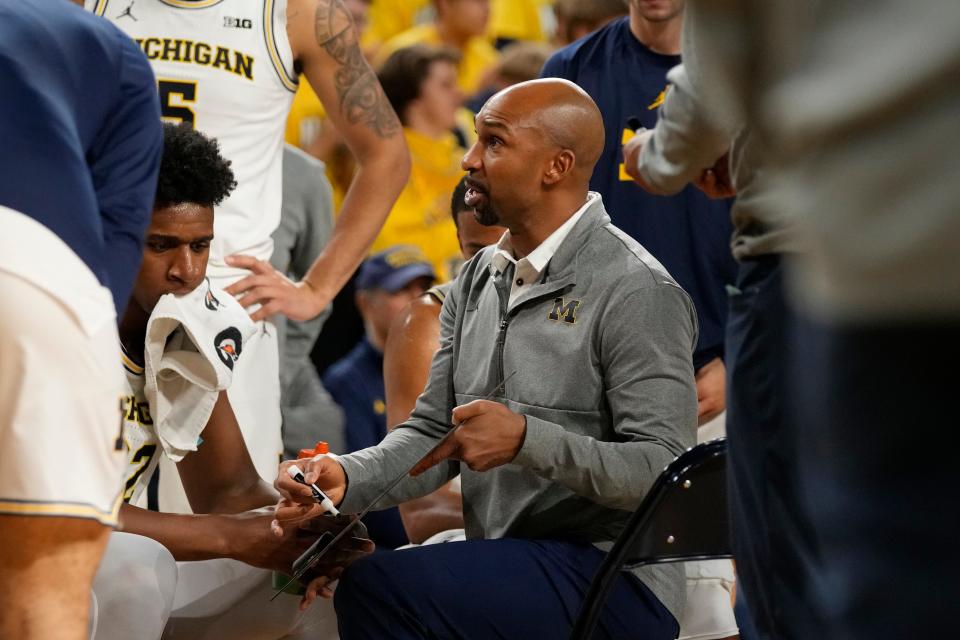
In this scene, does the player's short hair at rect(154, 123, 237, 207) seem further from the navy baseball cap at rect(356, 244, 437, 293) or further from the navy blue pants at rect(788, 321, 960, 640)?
the navy blue pants at rect(788, 321, 960, 640)

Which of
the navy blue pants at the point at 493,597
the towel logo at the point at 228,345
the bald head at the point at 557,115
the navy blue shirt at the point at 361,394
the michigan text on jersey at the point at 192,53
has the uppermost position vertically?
the bald head at the point at 557,115

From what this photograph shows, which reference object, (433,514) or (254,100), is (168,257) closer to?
(254,100)

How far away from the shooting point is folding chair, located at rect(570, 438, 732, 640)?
2.66 metres

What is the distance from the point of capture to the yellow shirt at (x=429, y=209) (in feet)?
21.0

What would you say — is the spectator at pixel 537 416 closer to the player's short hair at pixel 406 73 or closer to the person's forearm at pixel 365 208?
the person's forearm at pixel 365 208

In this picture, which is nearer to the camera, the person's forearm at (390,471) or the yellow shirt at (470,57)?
the person's forearm at (390,471)

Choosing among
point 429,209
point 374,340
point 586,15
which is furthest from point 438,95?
point 374,340

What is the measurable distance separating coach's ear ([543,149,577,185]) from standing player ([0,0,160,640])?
133 cm

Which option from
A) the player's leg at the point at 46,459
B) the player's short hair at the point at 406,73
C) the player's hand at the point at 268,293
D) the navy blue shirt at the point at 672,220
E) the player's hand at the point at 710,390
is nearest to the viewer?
the player's leg at the point at 46,459

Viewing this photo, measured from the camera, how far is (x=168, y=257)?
336cm

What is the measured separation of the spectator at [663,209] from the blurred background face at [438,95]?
2425 millimetres

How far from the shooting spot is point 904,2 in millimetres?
1177

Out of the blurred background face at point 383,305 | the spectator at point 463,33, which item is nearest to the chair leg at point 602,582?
the blurred background face at point 383,305

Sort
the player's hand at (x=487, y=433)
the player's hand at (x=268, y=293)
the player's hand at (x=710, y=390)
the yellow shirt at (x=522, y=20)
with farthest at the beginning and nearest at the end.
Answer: the yellow shirt at (x=522, y=20)
the player's hand at (x=710, y=390)
the player's hand at (x=268, y=293)
the player's hand at (x=487, y=433)
